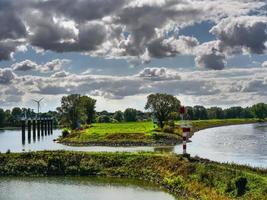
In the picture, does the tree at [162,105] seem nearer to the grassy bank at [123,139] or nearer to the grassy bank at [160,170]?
the grassy bank at [123,139]

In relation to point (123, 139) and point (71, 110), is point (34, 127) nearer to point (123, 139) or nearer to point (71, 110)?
point (71, 110)

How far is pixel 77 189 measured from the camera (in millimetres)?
54031

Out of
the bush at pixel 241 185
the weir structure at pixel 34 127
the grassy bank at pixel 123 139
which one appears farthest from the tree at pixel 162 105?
the bush at pixel 241 185

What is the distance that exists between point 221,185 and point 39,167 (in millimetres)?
29236

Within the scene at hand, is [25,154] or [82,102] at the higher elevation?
[82,102]

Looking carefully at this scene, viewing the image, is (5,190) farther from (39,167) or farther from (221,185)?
(221,185)

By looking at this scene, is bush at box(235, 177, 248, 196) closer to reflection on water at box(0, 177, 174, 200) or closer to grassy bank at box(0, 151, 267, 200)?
grassy bank at box(0, 151, 267, 200)

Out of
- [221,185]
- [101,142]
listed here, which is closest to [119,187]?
[221,185]

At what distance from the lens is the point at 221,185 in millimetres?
44844

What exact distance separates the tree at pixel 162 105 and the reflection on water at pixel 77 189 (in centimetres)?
8722

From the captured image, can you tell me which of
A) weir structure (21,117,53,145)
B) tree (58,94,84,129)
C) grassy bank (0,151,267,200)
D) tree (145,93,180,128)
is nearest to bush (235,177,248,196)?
grassy bank (0,151,267,200)

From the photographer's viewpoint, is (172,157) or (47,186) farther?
(172,157)

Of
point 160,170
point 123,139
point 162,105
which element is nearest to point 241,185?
point 160,170

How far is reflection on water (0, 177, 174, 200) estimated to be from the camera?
4925 centimetres
